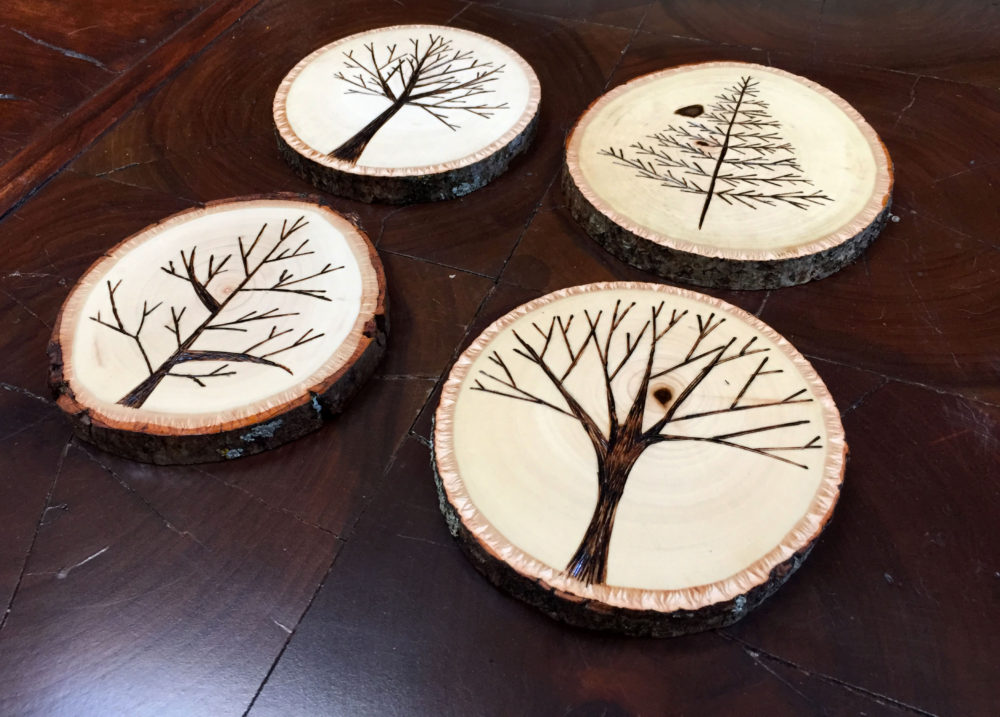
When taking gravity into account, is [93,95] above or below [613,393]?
above

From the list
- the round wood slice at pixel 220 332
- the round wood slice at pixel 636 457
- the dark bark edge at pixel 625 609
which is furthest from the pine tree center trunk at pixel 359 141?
the dark bark edge at pixel 625 609

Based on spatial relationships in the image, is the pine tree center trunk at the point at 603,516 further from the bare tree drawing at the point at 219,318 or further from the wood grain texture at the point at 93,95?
the wood grain texture at the point at 93,95

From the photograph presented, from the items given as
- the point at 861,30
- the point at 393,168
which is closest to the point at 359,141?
the point at 393,168

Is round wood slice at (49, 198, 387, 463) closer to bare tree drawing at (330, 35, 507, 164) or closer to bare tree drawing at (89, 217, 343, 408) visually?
bare tree drawing at (89, 217, 343, 408)

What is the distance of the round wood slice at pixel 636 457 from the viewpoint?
132 centimetres

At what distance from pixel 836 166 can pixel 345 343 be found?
1.42 m

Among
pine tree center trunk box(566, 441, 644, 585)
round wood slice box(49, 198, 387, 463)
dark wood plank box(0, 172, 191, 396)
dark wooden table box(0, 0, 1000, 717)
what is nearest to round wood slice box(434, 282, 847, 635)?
pine tree center trunk box(566, 441, 644, 585)

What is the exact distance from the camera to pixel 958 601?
139 cm

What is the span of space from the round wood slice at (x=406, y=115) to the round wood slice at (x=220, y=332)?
0.82 feet

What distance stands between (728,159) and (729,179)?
0.30ft

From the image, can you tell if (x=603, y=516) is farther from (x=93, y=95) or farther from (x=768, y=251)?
(x=93, y=95)

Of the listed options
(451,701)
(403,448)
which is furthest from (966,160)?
(451,701)

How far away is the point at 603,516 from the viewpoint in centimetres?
138

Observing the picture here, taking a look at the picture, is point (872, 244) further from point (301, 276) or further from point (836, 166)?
point (301, 276)
